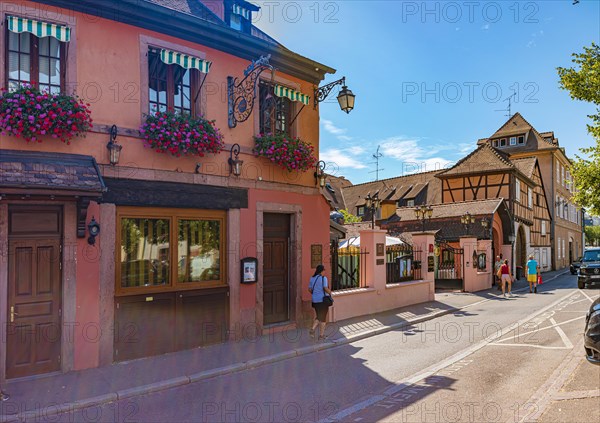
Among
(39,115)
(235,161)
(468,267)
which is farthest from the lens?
(468,267)

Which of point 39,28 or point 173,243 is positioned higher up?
point 39,28

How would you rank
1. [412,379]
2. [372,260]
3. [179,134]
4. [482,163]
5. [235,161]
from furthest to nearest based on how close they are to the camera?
[482,163] < [372,260] < [235,161] < [179,134] < [412,379]

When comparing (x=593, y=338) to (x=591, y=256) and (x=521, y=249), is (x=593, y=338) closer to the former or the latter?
(x=591, y=256)

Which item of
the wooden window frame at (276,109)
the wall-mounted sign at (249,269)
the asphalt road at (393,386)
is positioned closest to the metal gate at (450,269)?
the asphalt road at (393,386)

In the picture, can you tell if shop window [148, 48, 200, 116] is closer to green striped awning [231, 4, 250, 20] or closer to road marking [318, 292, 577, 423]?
green striped awning [231, 4, 250, 20]

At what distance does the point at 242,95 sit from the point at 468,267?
49.2 ft

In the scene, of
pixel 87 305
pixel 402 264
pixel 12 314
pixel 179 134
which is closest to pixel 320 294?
pixel 179 134

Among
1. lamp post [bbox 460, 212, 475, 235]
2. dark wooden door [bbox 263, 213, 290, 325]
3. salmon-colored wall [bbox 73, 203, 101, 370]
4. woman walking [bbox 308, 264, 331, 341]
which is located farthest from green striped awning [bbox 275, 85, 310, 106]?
lamp post [bbox 460, 212, 475, 235]

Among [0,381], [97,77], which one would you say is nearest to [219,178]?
[97,77]

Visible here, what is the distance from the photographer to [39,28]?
24.6 feet

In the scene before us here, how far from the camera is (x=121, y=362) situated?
27.0ft

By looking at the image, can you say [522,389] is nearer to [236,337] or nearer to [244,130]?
[236,337]

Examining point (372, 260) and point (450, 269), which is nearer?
point (372, 260)

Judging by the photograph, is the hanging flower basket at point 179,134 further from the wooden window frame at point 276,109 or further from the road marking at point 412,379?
the road marking at point 412,379
